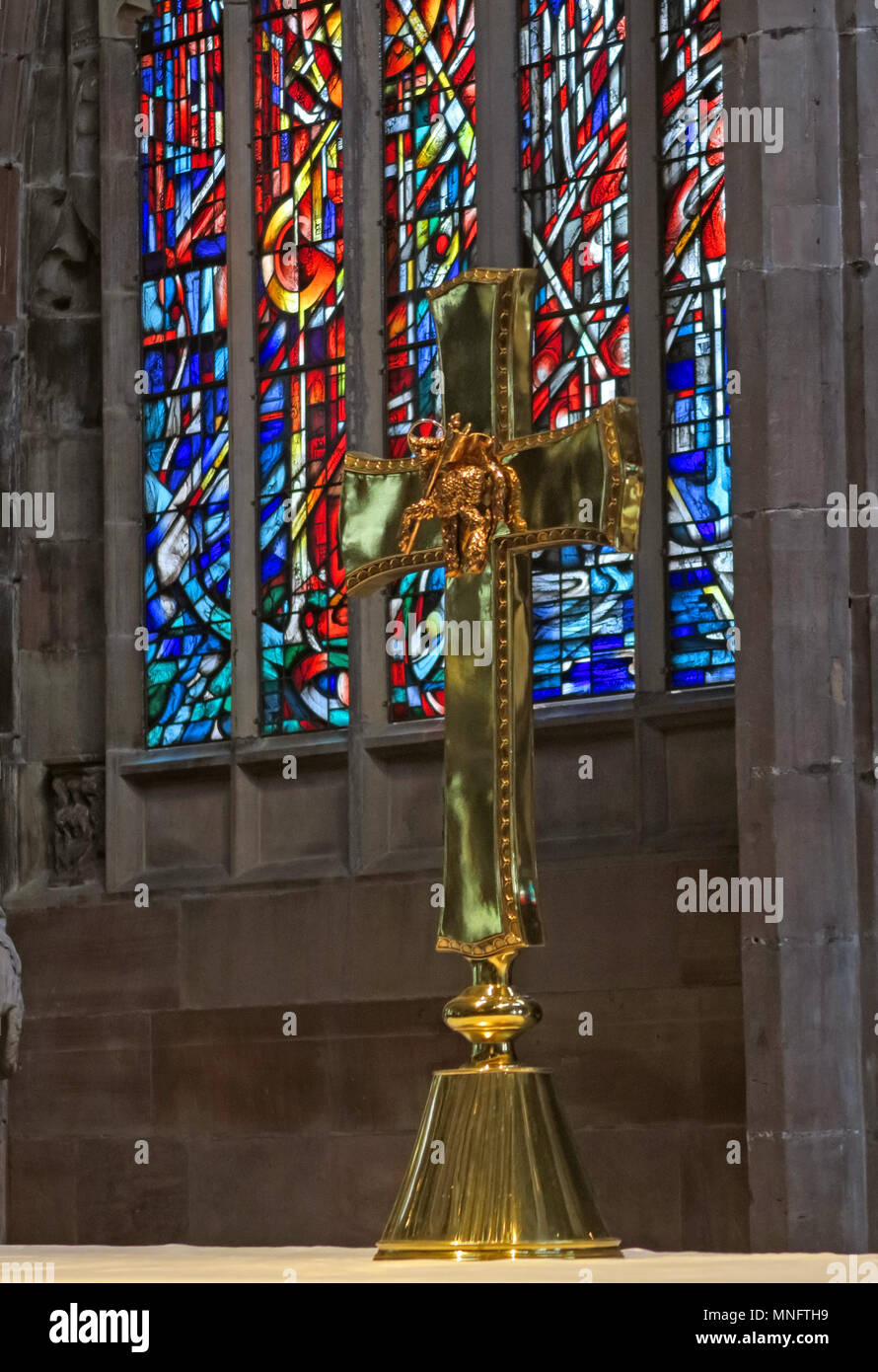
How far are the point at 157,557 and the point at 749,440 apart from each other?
13.0 ft

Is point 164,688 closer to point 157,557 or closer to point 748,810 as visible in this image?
point 157,557

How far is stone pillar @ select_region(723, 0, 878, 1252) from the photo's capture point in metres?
6.93

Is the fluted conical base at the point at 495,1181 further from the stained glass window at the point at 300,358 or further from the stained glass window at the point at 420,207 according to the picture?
the stained glass window at the point at 300,358

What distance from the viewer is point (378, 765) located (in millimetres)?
9562

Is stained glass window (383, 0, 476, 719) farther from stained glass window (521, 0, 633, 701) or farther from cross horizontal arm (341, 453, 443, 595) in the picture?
cross horizontal arm (341, 453, 443, 595)

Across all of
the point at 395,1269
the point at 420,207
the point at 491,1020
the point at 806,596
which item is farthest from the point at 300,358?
the point at 395,1269

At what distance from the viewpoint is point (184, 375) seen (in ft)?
35.0

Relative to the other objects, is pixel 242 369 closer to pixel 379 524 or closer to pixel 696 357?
pixel 696 357

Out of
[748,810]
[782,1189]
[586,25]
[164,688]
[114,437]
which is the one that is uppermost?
[586,25]

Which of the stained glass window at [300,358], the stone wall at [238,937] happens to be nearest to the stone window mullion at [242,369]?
the stained glass window at [300,358]

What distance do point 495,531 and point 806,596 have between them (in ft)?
9.47

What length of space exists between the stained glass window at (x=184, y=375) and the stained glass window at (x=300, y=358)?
0.87 feet
